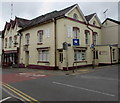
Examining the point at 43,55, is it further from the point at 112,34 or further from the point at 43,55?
the point at 112,34

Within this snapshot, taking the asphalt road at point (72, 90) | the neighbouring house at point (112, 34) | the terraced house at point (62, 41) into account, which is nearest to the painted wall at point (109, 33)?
the neighbouring house at point (112, 34)

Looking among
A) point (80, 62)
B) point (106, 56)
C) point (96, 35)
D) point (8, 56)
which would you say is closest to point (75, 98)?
point (80, 62)

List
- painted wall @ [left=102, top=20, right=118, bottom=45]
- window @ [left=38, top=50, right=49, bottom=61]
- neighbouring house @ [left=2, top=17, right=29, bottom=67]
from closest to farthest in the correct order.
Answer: window @ [left=38, top=50, right=49, bottom=61] < painted wall @ [left=102, top=20, right=118, bottom=45] < neighbouring house @ [left=2, top=17, right=29, bottom=67]

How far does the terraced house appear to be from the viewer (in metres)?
16.8

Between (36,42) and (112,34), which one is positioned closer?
(36,42)

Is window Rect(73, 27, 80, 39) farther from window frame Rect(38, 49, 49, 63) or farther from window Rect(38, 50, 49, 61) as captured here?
window Rect(38, 50, 49, 61)

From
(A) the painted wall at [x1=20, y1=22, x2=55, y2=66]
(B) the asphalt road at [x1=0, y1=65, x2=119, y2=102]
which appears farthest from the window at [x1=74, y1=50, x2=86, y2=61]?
(B) the asphalt road at [x1=0, y1=65, x2=119, y2=102]

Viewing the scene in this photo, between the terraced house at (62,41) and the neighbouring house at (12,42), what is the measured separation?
1138 millimetres

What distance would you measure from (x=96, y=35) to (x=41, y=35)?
34.0 feet

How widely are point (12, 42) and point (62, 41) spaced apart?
14.2 meters

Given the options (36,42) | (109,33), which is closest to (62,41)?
(36,42)

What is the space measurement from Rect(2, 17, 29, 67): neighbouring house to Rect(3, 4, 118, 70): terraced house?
3.73 ft

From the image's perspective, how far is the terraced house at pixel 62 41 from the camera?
16766 millimetres

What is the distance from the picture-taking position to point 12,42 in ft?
85.4
